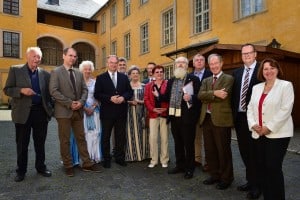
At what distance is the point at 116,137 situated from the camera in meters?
6.32

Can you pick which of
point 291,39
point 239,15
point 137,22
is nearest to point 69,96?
point 291,39

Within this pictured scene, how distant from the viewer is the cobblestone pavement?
4478mm

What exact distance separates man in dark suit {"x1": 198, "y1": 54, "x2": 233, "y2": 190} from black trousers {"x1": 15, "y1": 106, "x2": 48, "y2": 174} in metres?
2.59

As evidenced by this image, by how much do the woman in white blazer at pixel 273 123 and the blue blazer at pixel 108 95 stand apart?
281 cm

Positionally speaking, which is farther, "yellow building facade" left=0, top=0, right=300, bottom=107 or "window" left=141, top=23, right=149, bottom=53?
"window" left=141, top=23, right=149, bottom=53

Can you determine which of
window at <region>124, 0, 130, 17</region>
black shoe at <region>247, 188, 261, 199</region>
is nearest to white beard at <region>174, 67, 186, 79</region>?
black shoe at <region>247, 188, 261, 199</region>

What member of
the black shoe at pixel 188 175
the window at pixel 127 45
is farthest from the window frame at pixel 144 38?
the black shoe at pixel 188 175

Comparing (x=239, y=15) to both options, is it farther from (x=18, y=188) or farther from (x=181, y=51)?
(x=18, y=188)

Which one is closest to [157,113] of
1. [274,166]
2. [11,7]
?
[274,166]

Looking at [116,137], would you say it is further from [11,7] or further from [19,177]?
[11,7]

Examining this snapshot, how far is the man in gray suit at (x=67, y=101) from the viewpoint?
17.9 feet

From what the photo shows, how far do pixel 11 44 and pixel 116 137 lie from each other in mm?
27393

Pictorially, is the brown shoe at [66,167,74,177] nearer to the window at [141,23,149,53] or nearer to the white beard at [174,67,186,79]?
the white beard at [174,67,186,79]

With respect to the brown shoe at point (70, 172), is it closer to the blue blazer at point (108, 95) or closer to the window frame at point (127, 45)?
the blue blazer at point (108, 95)
